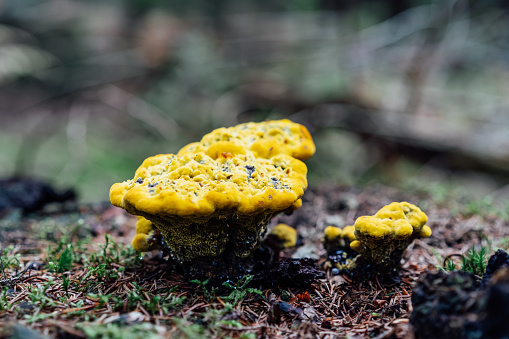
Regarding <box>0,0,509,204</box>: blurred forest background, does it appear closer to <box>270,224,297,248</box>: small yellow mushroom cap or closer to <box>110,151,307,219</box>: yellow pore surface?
<box>270,224,297,248</box>: small yellow mushroom cap

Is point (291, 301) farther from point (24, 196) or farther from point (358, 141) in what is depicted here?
point (358, 141)

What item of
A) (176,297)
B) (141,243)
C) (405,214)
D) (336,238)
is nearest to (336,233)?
(336,238)

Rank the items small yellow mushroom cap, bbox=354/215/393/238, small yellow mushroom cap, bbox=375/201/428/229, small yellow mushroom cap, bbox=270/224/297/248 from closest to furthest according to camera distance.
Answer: small yellow mushroom cap, bbox=354/215/393/238, small yellow mushroom cap, bbox=375/201/428/229, small yellow mushroom cap, bbox=270/224/297/248

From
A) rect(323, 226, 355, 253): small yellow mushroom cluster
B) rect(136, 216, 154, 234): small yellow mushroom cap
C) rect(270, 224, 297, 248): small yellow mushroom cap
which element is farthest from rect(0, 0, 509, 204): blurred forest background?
rect(136, 216, 154, 234): small yellow mushroom cap

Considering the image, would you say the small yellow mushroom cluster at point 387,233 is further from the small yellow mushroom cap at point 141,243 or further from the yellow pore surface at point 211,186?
the small yellow mushroom cap at point 141,243

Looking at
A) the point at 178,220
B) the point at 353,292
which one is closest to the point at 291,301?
the point at 353,292

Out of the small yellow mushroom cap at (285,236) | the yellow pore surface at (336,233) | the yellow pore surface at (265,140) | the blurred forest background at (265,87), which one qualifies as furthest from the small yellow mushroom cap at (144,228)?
the blurred forest background at (265,87)
